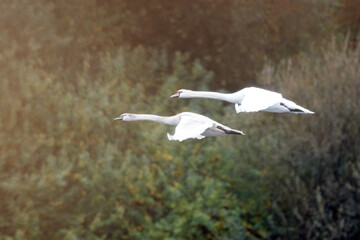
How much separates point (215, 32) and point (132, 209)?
7.58 m

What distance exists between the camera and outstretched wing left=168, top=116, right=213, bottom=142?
373cm

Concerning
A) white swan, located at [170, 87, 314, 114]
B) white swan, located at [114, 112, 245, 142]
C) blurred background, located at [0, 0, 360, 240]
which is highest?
white swan, located at [170, 87, 314, 114]

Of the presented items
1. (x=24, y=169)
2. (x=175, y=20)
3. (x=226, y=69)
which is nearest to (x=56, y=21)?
(x=175, y=20)

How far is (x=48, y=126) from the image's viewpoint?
1070cm

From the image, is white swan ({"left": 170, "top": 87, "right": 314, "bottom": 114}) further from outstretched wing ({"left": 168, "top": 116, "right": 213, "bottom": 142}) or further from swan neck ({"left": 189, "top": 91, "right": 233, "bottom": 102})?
outstretched wing ({"left": 168, "top": 116, "right": 213, "bottom": 142})

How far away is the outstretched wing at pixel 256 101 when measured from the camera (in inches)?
146

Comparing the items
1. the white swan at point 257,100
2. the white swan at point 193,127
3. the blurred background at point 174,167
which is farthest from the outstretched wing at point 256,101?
the blurred background at point 174,167

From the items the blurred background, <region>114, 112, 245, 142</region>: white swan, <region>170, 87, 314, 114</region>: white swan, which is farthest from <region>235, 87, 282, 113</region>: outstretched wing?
the blurred background

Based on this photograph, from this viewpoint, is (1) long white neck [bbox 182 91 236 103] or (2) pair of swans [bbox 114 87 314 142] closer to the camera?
(2) pair of swans [bbox 114 87 314 142]

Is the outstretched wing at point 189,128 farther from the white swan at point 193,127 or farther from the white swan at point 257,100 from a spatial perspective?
the white swan at point 257,100

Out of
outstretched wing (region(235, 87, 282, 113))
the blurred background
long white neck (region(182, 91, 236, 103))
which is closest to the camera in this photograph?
outstretched wing (region(235, 87, 282, 113))

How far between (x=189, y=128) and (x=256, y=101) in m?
0.37

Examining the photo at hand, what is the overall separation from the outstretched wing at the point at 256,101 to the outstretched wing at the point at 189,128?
0.67ft

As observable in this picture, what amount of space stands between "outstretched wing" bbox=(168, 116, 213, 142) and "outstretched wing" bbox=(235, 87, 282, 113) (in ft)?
0.67
